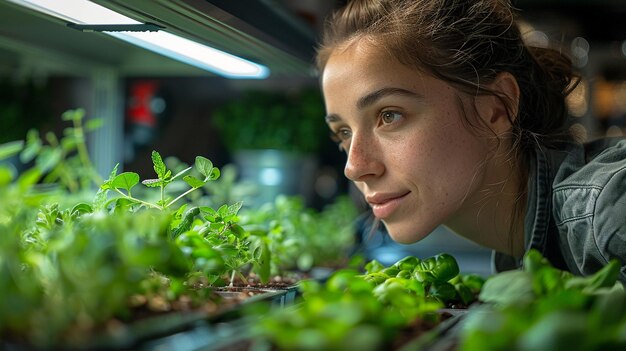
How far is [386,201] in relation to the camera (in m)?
1.06

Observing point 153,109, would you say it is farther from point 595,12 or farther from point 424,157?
point 595,12

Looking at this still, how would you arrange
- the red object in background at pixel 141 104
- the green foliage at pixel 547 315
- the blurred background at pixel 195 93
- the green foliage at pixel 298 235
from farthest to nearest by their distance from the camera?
the red object in background at pixel 141 104, the green foliage at pixel 298 235, the blurred background at pixel 195 93, the green foliage at pixel 547 315

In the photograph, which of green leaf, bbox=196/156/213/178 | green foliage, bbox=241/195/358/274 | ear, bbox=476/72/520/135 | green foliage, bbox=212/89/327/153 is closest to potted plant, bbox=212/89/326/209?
green foliage, bbox=212/89/327/153

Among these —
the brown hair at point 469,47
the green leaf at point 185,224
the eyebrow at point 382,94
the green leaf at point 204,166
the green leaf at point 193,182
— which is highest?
the brown hair at point 469,47

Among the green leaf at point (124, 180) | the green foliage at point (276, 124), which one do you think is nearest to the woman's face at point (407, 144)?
the green leaf at point (124, 180)

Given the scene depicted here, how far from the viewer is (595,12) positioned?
3.36 metres

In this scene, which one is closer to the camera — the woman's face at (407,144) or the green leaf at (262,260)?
the green leaf at (262,260)

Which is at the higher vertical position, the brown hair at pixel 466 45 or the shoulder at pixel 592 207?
the brown hair at pixel 466 45

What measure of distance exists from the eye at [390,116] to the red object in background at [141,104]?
1103 mm

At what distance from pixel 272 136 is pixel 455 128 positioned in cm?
102

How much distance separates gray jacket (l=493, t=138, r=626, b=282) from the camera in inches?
34.6

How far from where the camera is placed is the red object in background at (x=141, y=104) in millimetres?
1957

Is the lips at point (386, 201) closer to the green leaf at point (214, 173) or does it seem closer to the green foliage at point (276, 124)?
the green leaf at point (214, 173)

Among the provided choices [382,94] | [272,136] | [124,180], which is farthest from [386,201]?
[272,136]
